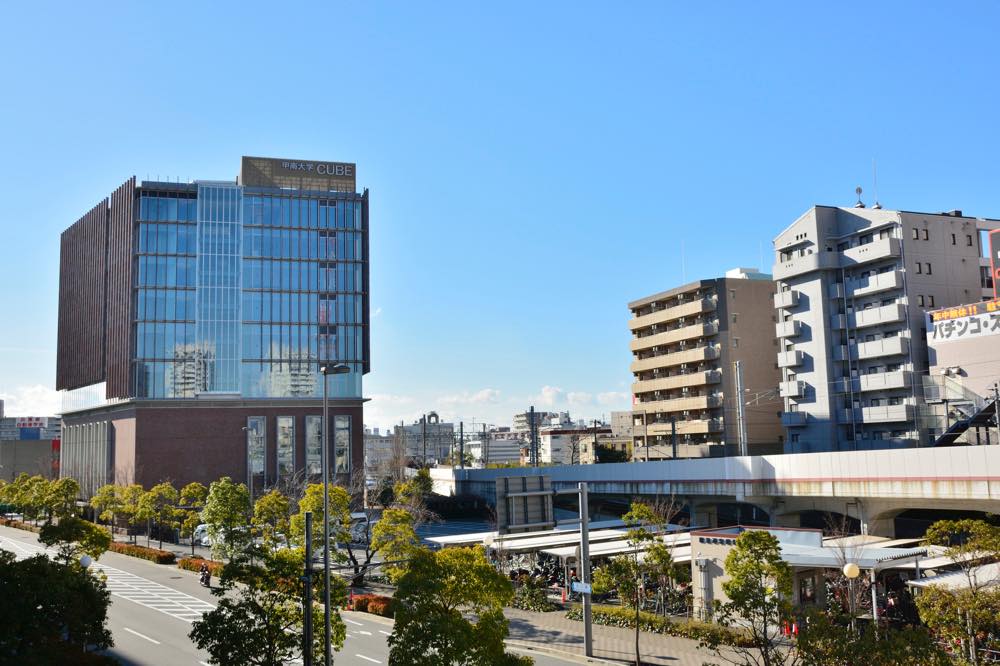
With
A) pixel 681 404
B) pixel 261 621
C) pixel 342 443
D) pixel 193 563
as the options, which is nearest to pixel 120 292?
pixel 342 443

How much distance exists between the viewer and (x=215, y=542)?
5447 centimetres

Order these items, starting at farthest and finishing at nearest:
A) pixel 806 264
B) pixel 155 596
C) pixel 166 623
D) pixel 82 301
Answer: pixel 82 301
pixel 806 264
pixel 155 596
pixel 166 623

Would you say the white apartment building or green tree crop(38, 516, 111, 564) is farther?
the white apartment building

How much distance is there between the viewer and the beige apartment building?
85.8 meters

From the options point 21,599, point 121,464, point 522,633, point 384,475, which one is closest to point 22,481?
point 121,464

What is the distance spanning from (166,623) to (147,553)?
973 inches

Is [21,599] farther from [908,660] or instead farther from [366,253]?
[366,253]

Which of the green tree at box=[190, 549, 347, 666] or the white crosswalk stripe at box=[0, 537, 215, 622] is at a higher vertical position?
the green tree at box=[190, 549, 347, 666]

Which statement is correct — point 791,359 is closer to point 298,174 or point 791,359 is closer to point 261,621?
point 298,174

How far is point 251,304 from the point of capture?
9144 cm

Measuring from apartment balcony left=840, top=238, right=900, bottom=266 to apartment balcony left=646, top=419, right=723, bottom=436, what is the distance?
2314 centimetres

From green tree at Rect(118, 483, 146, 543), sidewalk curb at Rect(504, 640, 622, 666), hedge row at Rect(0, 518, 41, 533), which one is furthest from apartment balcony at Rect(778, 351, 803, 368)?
hedge row at Rect(0, 518, 41, 533)

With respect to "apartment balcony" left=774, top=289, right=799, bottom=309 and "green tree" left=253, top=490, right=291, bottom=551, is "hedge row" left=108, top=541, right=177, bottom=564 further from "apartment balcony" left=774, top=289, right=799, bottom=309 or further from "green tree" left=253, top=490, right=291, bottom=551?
"apartment balcony" left=774, top=289, right=799, bottom=309

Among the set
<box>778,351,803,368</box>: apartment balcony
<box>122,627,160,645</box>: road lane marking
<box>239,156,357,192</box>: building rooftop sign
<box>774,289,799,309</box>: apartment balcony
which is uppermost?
<box>239,156,357,192</box>: building rooftop sign
